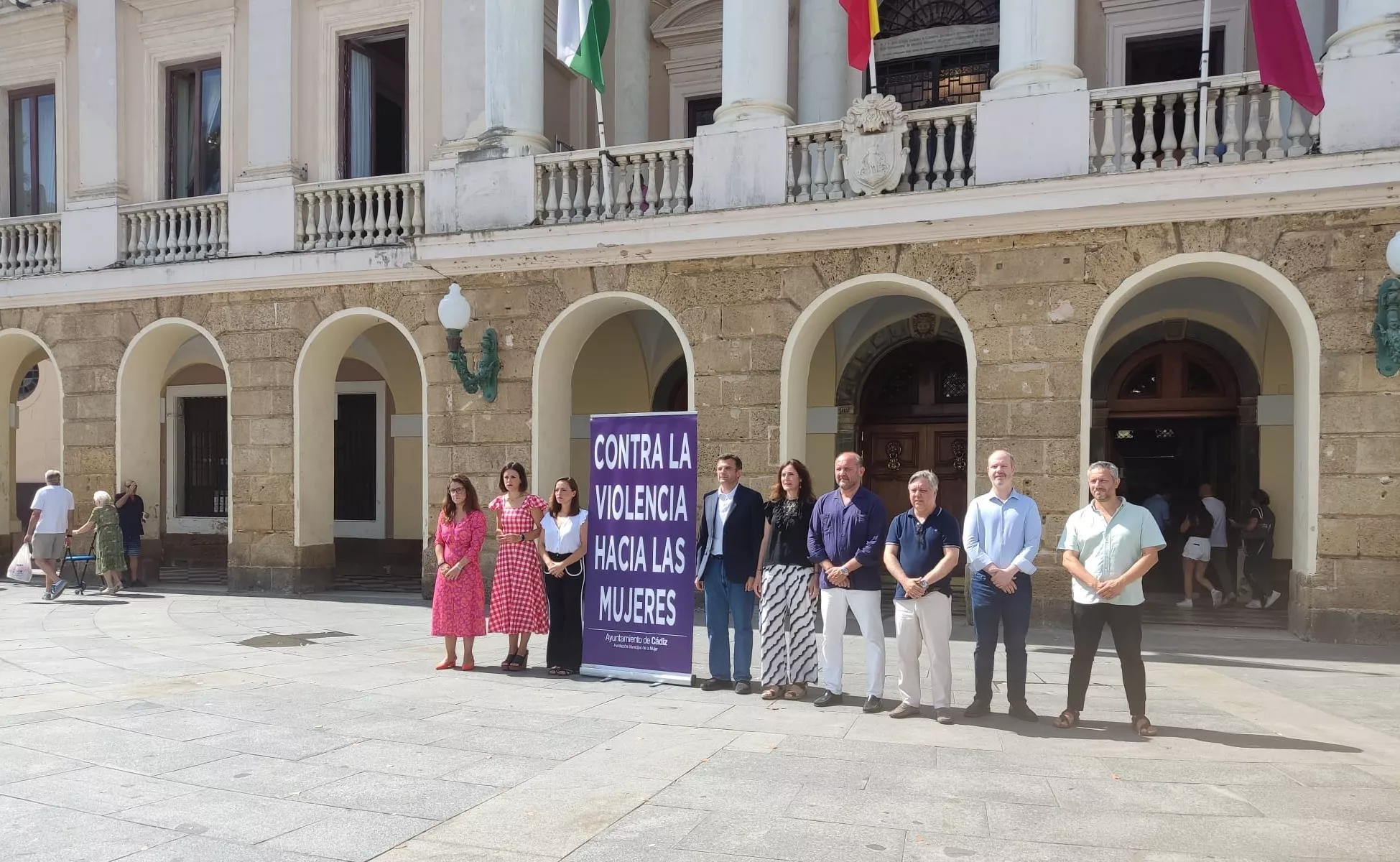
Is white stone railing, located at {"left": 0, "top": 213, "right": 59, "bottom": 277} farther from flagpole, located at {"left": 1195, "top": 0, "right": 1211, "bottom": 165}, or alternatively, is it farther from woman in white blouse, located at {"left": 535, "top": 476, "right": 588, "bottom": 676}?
flagpole, located at {"left": 1195, "top": 0, "right": 1211, "bottom": 165}

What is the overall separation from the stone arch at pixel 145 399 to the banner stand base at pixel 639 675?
32.9ft

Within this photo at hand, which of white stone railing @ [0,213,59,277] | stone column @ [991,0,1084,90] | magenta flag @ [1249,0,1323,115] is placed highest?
stone column @ [991,0,1084,90]

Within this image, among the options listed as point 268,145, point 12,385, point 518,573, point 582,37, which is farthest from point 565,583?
point 12,385

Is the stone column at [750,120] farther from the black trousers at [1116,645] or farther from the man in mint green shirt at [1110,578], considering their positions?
the black trousers at [1116,645]

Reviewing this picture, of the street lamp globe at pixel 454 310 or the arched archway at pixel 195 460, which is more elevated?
the street lamp globe at pixel 454 310

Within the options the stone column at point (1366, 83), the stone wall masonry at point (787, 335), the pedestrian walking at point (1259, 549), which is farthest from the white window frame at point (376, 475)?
the stone column at point (1366, 83)

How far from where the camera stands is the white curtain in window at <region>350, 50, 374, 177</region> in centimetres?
1566

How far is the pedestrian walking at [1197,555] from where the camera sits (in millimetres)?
13164

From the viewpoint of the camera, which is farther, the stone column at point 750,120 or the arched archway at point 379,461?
the arched archway at point 379,461

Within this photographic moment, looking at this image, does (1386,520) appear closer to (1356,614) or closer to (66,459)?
(1356,614)

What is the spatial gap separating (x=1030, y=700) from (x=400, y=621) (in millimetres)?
7457

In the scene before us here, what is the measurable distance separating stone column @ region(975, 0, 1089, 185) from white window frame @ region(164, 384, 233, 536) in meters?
14.9

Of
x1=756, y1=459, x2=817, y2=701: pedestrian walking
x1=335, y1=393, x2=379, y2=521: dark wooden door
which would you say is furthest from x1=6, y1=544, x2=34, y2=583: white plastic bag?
x1=756, y1=459, x2=817, y2=701: pedestrian walking

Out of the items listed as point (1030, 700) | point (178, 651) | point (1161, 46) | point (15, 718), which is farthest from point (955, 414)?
point (15, 718)
